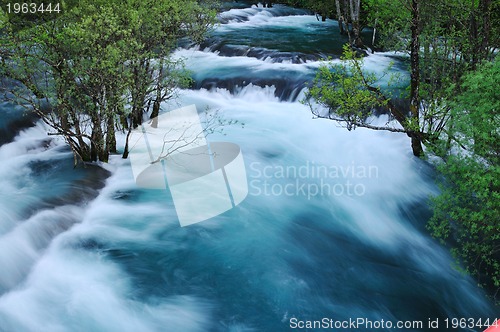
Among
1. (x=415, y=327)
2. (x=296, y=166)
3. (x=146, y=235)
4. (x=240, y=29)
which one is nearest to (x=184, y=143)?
(x=296, y=166)

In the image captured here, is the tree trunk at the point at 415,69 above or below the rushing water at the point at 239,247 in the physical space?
above

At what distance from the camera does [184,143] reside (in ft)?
49.1

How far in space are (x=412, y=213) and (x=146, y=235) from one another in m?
7.45

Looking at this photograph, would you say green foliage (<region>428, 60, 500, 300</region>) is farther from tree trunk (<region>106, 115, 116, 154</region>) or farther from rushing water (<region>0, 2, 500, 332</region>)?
tree trunk (<region>106, 115, 116, 154</region>)

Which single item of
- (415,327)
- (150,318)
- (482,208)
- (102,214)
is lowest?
(415,327)

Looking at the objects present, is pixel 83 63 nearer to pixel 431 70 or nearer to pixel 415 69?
pixel 415 69

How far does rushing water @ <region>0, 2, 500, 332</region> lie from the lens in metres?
8.57

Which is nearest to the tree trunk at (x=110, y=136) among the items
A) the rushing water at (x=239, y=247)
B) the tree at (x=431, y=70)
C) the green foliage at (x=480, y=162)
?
the rushing water at (x=239, y=247)

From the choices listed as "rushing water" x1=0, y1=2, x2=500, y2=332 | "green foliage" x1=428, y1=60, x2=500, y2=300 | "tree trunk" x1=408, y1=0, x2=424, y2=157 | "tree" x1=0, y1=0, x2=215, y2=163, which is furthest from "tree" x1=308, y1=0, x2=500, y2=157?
"tree" x1=0, y1=0, x2=215, y2=163

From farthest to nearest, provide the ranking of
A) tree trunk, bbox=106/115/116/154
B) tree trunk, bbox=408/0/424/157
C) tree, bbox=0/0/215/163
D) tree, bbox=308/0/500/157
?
tree trunk, bbox=106/115/116/154, tree, bbox=308/0/500/157, tree trunk, bbox=408/0/424/157, tree, bbox=0/0/215/163

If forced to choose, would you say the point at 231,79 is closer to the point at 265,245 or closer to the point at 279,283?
the point at 265,245

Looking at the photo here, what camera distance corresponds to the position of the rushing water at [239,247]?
857 cm

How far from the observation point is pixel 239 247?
1066 centimetres

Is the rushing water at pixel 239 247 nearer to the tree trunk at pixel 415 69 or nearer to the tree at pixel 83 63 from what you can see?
the tree at pixel 83 63
